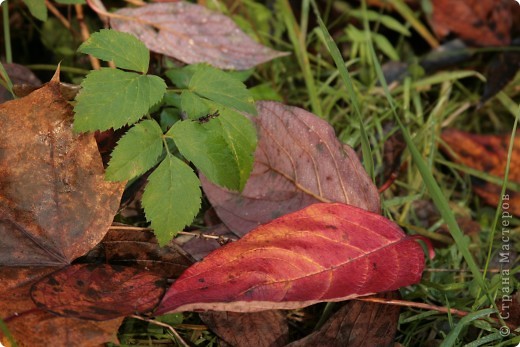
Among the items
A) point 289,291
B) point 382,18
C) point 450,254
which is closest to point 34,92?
point 289,291

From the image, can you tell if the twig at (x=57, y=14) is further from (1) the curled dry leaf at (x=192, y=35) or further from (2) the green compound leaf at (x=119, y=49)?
(2) the green compound leaf at (x=119, y=49)

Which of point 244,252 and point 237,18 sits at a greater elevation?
point 237,18

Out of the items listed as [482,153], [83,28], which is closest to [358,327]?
[482,153]

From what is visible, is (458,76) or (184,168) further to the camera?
(458,76)

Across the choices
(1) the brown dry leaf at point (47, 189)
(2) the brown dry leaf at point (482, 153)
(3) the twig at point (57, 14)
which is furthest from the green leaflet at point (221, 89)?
(2) the brown dry leaf at point (482, 153)

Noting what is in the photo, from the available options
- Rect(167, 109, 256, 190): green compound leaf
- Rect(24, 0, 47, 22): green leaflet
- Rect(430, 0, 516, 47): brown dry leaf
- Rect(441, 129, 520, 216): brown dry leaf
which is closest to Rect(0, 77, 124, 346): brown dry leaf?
Rect(167, 109, 256, 190): green compound leaf

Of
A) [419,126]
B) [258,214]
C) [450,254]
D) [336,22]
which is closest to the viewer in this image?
[258,214]

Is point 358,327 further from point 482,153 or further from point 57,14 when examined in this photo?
point 57,14

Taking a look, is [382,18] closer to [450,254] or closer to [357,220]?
[450,254]
